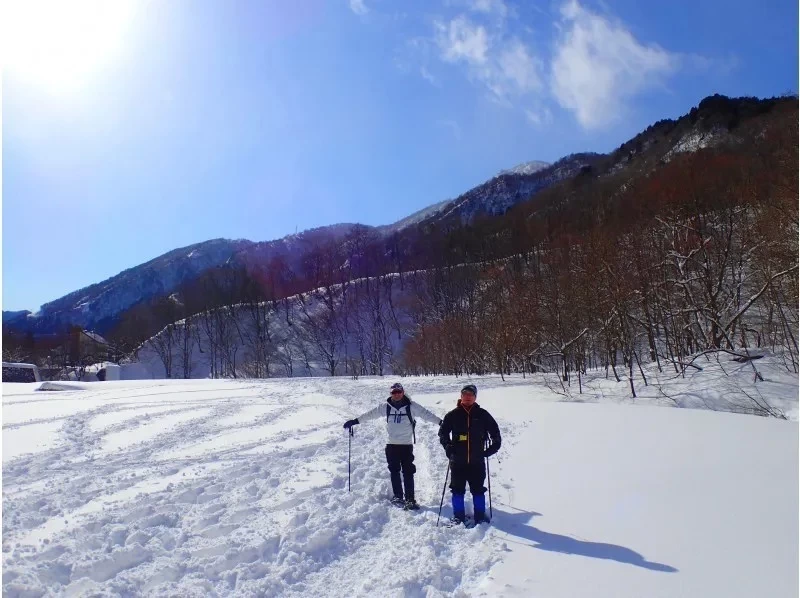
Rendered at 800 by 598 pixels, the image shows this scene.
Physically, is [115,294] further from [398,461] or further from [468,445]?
[468,445]

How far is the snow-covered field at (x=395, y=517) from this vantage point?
438 centimetres

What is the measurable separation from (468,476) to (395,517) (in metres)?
1.09

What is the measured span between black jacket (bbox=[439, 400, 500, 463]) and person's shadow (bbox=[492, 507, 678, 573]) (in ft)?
2.61

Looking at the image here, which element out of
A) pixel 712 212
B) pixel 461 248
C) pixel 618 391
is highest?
pixel 461 248

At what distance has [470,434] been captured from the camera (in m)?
6.14

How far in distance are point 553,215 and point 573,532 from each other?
8039 centimetres

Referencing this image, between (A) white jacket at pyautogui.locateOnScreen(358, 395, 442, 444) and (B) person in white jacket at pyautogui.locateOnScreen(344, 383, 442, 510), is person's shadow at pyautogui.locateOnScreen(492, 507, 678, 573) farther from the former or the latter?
(A) white jacket at pyautogui.locateOnScreen(358, 395, 442, 444)

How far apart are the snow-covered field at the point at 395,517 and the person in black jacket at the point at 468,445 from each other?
17.9 inches

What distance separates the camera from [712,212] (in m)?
37.7

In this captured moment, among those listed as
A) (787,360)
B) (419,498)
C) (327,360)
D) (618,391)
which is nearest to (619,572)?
(419,498)

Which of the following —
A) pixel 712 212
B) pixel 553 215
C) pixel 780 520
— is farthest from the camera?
pixel 553 215

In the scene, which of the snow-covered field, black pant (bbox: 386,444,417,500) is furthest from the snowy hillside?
black pant (bbox: 386,444,417,500)

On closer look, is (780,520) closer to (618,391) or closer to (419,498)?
(419,498)

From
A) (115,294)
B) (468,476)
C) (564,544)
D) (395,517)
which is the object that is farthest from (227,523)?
(115,294)
